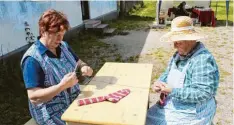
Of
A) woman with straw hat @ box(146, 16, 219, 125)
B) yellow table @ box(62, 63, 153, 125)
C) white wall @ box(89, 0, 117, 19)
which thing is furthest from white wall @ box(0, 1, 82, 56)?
white wall @ box(89, 0, 117, 19)

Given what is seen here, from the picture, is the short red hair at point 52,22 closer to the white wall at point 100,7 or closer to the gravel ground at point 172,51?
the gravel ground at point 172,51

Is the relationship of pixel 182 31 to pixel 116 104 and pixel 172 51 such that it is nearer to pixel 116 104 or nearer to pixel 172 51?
pixel 116 104

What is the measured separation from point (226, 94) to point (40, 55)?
3965mm

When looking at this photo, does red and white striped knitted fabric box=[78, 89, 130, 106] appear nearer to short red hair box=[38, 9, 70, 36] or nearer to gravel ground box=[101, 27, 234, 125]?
short red hair box=[38, 9, 70, 36]

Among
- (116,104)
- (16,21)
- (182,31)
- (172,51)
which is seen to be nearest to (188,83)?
(182,31)

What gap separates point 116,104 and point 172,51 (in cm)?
630

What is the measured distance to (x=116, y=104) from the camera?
2.35 metres

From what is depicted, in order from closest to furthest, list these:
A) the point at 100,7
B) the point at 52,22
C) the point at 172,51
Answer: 1. the point at 52,22
2. the point at 172,51
3. the point at 100,7

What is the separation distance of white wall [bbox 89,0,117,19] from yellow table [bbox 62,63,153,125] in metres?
9.24

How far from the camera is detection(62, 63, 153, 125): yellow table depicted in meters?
2.12

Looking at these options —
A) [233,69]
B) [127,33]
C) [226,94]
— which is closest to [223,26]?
[127,33]

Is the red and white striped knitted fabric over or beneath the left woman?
beneath

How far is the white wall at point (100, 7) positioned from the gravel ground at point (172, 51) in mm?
2207

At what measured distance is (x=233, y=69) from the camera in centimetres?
649
